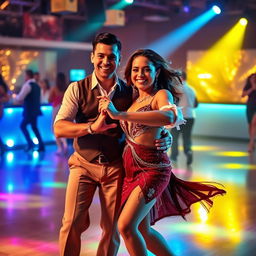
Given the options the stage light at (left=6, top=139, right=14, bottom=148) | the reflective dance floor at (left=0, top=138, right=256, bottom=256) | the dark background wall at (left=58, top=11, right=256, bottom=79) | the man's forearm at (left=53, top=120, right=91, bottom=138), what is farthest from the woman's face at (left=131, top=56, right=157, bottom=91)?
the dark background wall at (left=58, top=11, right=256, bottom=79)

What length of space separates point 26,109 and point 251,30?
5.78m

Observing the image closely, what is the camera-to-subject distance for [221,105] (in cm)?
1245

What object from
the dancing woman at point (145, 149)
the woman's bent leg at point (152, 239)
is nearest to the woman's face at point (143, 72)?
the dancing woman at point (145, 149)

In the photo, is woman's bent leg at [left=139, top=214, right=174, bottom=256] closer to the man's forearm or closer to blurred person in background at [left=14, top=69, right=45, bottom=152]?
the man's forearm

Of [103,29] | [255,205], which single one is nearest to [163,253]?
[255,205]

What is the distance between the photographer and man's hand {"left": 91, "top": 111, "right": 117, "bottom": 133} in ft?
8.89

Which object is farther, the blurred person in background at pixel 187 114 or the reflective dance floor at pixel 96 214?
the blurred person in background at pixel 187 114

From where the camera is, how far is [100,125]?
2.72 meters

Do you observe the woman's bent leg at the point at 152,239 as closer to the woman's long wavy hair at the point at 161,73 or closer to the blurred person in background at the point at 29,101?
the woman's long wavy hair at the point at 161,73

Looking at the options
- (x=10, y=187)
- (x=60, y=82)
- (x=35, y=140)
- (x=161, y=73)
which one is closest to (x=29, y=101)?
(x=60, y=82)

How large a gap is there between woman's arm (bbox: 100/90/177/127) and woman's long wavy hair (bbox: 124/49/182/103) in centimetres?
21

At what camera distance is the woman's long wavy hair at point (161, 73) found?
295 cm

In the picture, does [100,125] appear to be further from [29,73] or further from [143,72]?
[29,73]

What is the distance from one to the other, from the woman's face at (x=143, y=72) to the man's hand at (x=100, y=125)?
0.32m
